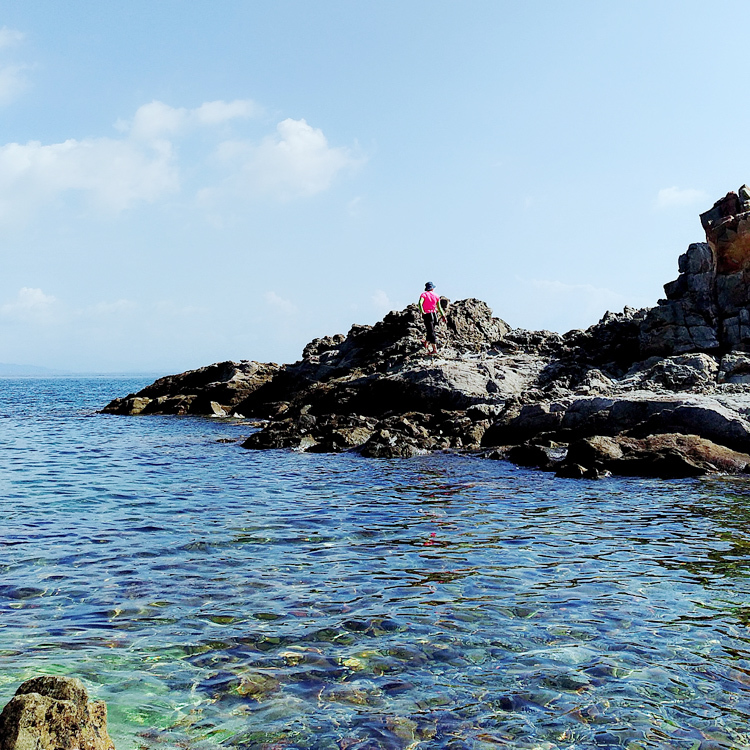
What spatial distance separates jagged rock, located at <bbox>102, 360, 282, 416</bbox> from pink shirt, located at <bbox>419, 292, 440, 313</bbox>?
20.7m

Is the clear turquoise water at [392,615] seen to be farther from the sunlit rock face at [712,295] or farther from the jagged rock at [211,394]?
the jagged rock at [211,394]

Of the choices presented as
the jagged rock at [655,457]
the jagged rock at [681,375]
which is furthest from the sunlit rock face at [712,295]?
the jagged rock at [655,457]

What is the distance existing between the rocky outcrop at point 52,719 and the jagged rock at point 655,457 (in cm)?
1657

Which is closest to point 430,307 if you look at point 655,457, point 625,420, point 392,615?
point 625,420

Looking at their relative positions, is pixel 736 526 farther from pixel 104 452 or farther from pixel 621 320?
pixel 621 320

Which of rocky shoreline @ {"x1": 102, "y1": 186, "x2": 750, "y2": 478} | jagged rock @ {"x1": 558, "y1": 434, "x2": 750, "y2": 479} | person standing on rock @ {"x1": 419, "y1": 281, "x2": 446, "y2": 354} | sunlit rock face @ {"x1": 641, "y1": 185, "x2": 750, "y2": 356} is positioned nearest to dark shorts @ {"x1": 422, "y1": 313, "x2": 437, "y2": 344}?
person standing on rock @ {"x1": 419, "y1": 281, "x2": 446, "y2": 354}

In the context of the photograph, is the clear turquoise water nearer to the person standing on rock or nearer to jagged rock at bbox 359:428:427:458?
jagged rock at bbox 359:428:427:458

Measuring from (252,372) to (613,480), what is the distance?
39.5 metres

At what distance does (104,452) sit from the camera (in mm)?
27531

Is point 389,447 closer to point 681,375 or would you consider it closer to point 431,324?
point 431,324

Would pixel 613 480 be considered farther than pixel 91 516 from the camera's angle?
Yes

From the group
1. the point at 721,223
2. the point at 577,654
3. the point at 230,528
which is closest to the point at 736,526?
the point at 577,654

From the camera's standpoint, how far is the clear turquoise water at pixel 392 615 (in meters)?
5.87

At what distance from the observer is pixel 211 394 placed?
53156 millimetres
